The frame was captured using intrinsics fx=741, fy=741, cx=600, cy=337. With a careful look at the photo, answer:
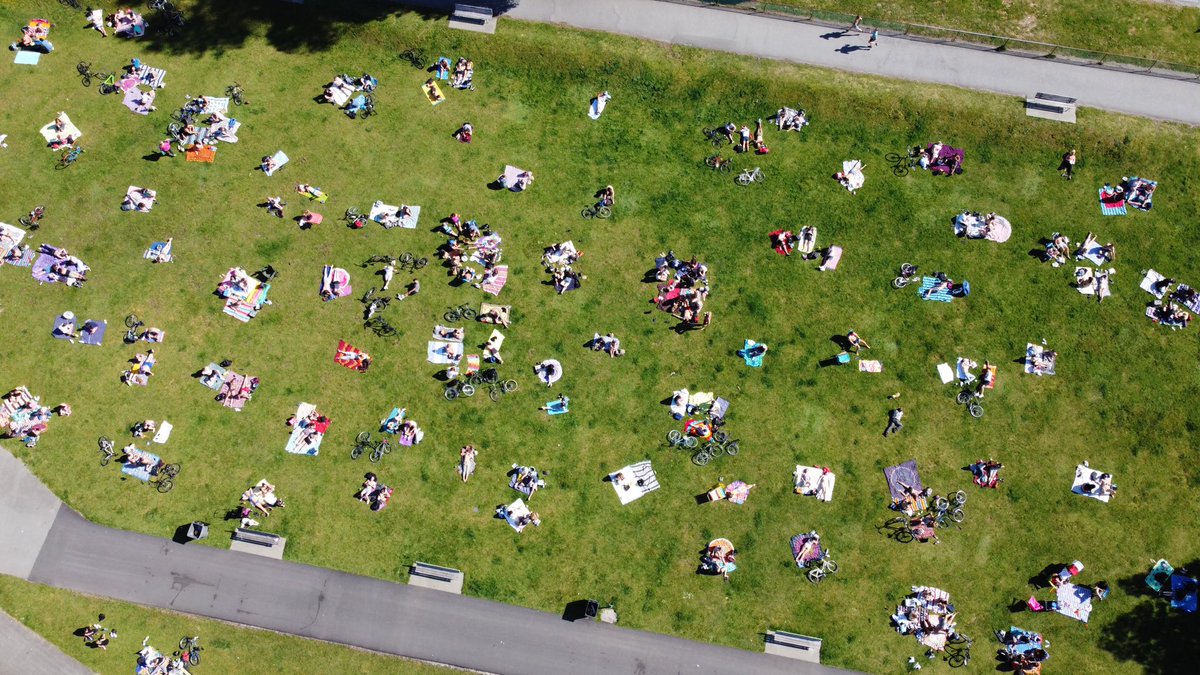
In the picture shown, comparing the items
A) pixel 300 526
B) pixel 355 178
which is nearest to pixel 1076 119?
pixel 355 178

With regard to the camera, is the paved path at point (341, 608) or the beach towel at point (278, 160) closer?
the paved path at point (341, 608)

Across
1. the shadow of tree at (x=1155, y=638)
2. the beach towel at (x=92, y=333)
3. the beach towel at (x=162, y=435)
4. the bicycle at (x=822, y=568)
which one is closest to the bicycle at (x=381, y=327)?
the beach towel at (x=162, y=435)

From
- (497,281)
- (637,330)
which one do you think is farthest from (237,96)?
(637,330)

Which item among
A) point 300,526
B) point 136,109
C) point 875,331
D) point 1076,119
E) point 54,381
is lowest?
point 300,526

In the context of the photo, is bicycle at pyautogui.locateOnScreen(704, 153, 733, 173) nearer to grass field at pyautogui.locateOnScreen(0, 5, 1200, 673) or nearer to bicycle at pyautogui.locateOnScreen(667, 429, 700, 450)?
grass field at pyautogui.locateOnScreen(0, 5, 1200, 673)

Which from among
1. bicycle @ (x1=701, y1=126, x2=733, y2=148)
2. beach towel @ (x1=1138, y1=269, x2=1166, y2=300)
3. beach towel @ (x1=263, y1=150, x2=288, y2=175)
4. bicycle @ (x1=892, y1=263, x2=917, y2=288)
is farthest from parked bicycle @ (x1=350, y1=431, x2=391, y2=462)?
beach towel @ (x1=1138, y1=269, x2=1166, y2=300)

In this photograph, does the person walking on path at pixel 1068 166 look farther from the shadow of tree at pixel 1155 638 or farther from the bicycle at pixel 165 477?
the bicycle at pixel 165 477

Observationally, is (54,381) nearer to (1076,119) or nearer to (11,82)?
(11,82)
